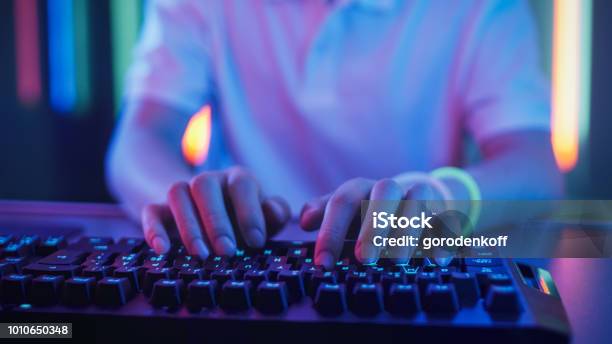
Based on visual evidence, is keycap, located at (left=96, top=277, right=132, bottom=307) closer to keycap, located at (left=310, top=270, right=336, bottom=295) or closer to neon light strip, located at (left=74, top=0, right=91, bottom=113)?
keycap, located at (left=310, top=270, right=336, bottom=295)

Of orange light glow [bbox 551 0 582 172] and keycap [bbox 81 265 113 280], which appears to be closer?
keycap [bbox 81 265 113 280]

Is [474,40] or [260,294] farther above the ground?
[474,40]

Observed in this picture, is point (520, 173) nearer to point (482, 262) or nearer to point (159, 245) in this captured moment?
point (482, 262)

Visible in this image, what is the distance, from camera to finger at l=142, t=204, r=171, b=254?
538 millimetres

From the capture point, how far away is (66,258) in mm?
487

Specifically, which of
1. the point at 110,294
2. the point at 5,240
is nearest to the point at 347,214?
the point at 110,294

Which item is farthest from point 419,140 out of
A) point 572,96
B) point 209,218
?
point 209,218

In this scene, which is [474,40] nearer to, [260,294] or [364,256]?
[364,256]

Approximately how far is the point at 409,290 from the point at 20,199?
797mm

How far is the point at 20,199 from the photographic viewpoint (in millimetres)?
959

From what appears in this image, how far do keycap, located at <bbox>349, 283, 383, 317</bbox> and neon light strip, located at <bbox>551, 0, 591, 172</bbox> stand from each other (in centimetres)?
45

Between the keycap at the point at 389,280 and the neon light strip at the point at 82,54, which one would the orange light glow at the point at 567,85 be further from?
the neon light strip at the point at 82,54

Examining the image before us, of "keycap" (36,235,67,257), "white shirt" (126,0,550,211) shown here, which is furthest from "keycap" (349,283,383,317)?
"white shirt" (126,0,550,211)

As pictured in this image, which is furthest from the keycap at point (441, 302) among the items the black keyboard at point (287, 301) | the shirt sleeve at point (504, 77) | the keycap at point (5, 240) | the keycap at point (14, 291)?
the shirt sleeve at point (504, 77)
